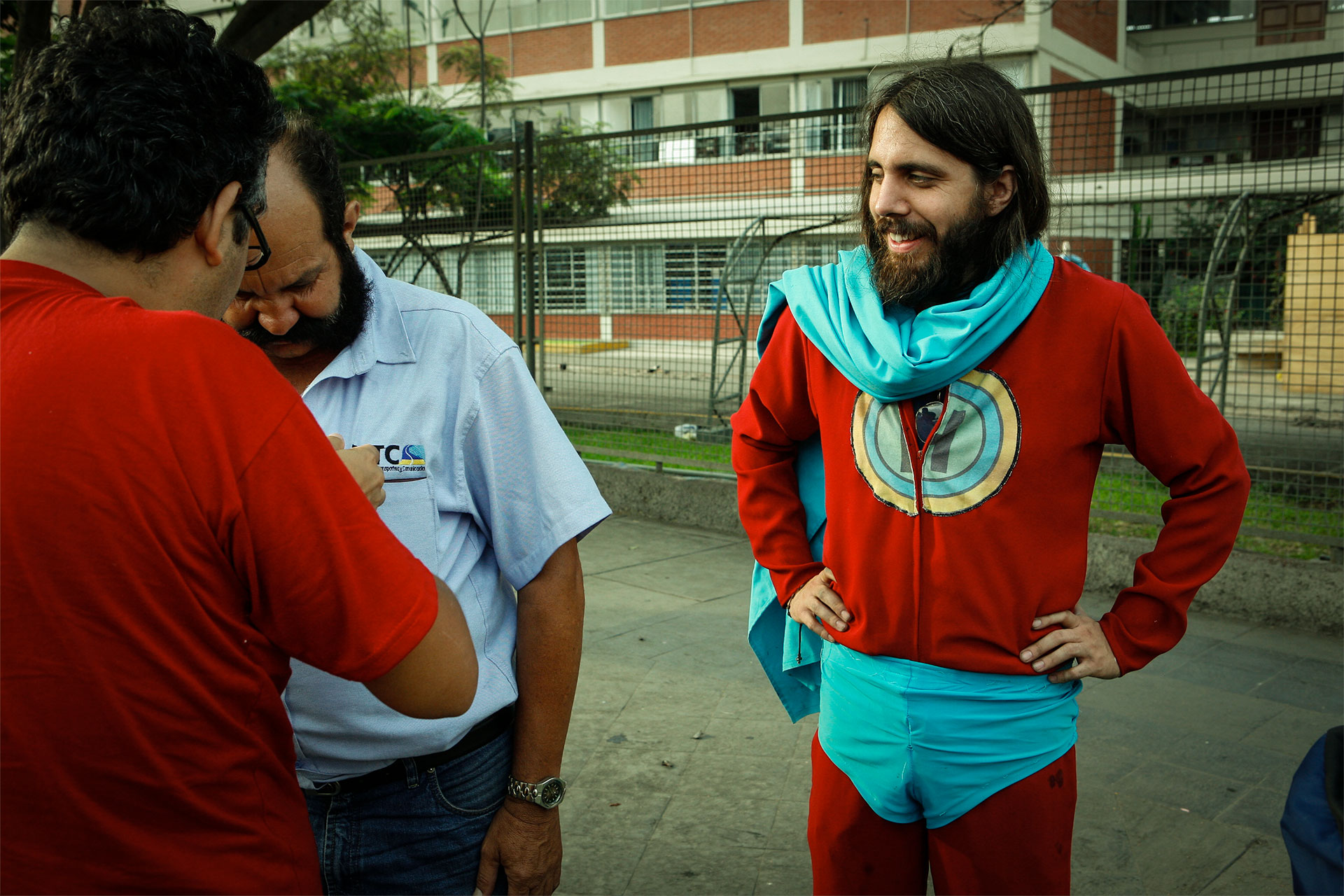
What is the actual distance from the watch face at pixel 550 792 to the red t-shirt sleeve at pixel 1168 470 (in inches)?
43.2

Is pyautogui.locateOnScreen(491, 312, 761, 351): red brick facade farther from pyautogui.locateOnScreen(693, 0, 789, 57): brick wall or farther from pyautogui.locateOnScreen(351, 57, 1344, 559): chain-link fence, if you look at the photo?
pyautogui.locateOnScreen(693, 0, 789, 57): brick wall

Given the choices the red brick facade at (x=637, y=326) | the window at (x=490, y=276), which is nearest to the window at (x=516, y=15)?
the window at (x=490, y=276)

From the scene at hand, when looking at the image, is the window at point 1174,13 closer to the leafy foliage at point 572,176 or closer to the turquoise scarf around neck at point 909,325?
the leafy foliage at point 572,176

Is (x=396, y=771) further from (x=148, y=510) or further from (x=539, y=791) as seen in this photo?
(x=148, y=510)

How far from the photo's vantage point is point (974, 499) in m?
1.90

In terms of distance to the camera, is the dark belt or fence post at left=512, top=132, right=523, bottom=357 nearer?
the dark belt

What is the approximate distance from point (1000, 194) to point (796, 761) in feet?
8.12

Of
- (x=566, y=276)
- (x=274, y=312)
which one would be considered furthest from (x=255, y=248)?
(x=566, y=276)

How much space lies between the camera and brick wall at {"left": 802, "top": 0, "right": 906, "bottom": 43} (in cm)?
2675

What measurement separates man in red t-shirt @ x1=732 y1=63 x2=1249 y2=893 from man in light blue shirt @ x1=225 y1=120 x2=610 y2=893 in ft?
1.86

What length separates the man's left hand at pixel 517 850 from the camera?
1.88 meters

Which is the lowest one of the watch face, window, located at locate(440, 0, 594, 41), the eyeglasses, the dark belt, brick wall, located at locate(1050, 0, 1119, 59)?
the watch face

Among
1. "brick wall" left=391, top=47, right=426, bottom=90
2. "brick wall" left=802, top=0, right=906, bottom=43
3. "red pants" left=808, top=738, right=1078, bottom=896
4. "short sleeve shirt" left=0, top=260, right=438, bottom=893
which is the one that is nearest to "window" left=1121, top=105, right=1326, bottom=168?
"red pants" left=808, top=738, right=1078, bottom=896

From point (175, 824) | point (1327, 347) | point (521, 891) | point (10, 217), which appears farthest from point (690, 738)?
point (1327, 347)
